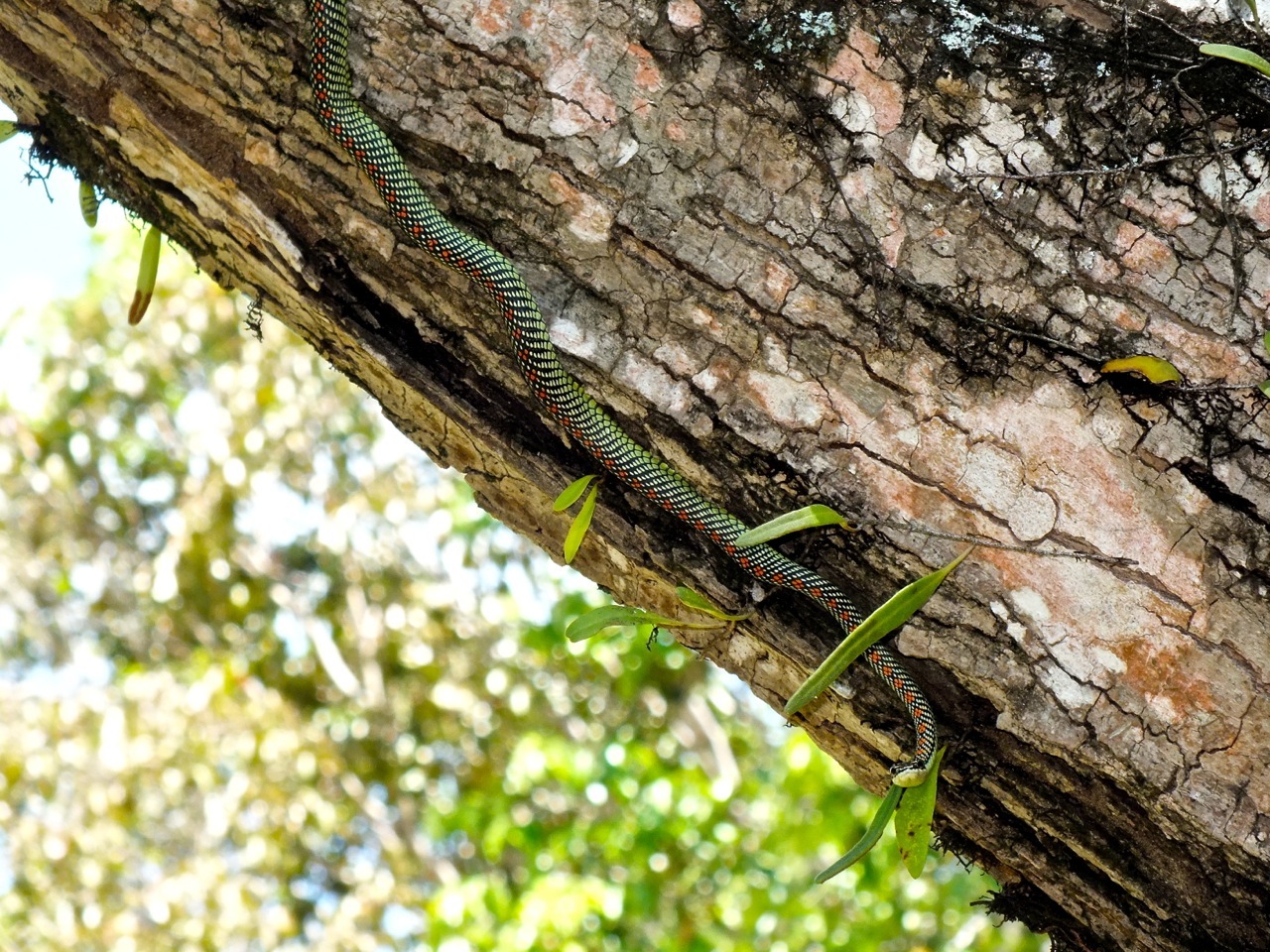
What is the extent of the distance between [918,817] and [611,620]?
0.64 m

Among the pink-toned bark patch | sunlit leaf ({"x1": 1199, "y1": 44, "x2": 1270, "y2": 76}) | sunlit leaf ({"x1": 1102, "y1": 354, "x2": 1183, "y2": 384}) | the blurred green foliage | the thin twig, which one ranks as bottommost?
the blurred green foliage

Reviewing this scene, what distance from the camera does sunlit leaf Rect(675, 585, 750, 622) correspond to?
179 cm

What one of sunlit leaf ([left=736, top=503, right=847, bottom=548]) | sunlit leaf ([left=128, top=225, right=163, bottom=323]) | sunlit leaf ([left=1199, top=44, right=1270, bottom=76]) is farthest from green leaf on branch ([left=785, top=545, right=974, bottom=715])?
sunlit leaf ([left=128, top=225, right=163, bottom=323])

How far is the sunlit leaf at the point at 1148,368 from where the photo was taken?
159 cm

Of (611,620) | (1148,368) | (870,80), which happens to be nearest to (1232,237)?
(1148,368)

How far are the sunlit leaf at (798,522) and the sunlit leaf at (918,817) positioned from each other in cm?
42

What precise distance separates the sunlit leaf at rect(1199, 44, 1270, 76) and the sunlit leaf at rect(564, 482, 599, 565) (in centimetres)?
115

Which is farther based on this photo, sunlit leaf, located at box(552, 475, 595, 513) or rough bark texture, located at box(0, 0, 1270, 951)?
sunlit leaf, located at box(552, 475, 595, 513)

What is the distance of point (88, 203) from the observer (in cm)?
217

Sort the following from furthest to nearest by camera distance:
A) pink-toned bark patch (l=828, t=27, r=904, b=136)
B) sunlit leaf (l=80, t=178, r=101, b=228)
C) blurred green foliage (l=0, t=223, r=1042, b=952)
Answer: blurred green foliage (l=0, t=223, r=1042, b=952)
sunlit leaf (l=80, t=178, r=101, b=228)
pink-toned bark patch (l=828, t=27, r=904, b=136)

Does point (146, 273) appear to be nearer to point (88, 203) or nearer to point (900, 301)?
point (88, 203)

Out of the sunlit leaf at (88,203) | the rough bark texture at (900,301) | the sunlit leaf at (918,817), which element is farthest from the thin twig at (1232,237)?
the sunlit leaf at (88,203)

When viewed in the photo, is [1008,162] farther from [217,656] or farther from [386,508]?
[217,656]

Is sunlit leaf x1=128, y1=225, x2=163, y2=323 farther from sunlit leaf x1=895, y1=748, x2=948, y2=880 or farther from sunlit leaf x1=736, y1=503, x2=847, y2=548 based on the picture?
sunlit leaf x1=895, y1=748, x2=948, y2=880
